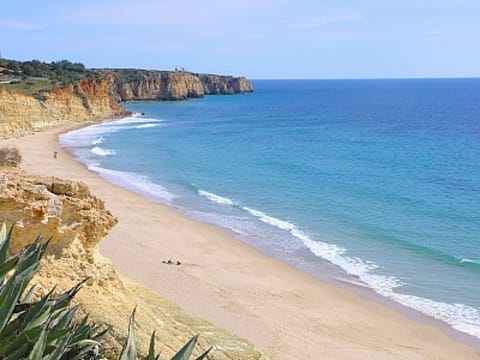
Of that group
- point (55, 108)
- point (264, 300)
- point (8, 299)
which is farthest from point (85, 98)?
point (8, 299)

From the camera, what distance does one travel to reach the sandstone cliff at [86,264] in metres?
7.90

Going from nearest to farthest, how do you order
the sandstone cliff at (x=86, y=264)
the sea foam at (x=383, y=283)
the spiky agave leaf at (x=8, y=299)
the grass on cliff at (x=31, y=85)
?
the spiky agave leaf at (x=8, y=299) → the sandstone cliff at (x=86, y=264) → the sea foam at (x=383, y=283) → the grass on cliff at (x=31, y=85)

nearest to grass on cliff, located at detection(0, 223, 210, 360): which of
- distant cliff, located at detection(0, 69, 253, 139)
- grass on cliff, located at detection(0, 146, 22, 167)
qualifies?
grass on cliff, located at detection(0, 146, 22, 167)

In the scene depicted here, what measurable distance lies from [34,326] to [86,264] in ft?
16.0

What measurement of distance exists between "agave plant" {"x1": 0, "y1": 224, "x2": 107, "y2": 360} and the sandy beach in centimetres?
887

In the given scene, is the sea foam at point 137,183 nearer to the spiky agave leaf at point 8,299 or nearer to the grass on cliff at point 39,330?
the grass on cliff at point 39,330

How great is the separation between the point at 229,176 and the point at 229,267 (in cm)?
1940

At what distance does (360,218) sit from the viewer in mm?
26906

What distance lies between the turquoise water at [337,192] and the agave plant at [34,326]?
13.0 meters

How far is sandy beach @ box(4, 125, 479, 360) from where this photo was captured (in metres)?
13.9

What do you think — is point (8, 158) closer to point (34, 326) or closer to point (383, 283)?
point (383, 283)

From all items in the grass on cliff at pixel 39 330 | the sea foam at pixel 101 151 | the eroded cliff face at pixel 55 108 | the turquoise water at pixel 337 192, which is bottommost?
the turquoise water at pixel 337 192

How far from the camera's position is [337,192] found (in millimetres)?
32875

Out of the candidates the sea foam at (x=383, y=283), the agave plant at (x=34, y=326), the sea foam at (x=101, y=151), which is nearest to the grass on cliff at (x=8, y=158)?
the sea foam at (x=383, y=283)
